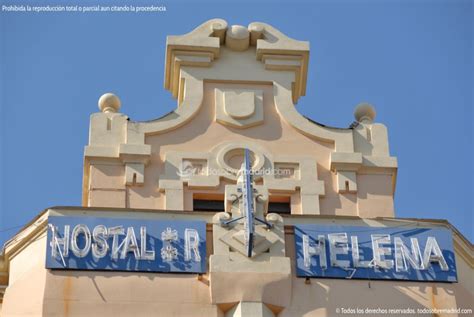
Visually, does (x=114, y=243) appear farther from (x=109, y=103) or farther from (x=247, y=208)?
(x=109, y=103)

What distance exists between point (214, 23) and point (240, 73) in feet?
4.53

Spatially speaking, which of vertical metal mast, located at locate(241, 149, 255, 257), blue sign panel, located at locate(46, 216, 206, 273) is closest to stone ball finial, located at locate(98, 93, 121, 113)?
blue sign panel, located at locate(46, 216, 206, 273)

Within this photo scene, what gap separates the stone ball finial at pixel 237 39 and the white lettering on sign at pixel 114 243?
595 centimetres

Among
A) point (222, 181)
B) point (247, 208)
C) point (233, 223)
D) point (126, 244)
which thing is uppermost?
point (222, 181)

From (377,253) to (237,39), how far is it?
6705 mm

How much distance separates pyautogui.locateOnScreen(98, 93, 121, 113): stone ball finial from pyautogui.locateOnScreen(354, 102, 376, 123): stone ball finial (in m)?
5.36

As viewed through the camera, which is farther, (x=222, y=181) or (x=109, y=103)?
(x=109, y=103)

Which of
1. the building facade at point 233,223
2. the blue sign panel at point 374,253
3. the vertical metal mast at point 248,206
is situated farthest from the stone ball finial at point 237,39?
the blue sign panel at point 374,253

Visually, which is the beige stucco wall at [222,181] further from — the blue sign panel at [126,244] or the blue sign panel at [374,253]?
the blue sign panel at [126,244]

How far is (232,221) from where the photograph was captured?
3394 centimetres

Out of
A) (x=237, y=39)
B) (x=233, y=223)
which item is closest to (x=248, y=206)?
(x=233, y=223)

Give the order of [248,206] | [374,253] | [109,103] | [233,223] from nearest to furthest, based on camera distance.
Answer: [248,206], [233,223], [374,253], [109,103]

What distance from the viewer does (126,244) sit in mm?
33812

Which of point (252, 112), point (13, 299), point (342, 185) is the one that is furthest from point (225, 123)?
point (13, 299)
